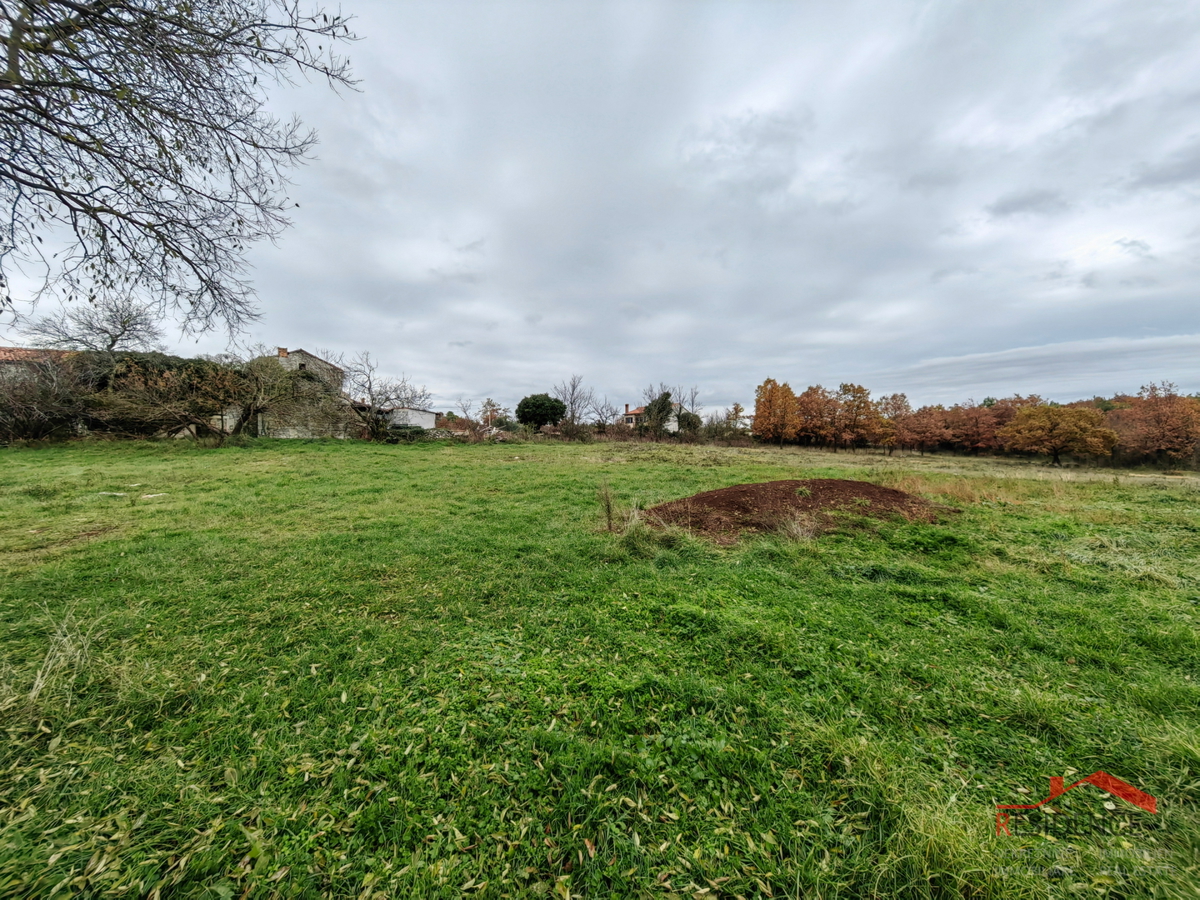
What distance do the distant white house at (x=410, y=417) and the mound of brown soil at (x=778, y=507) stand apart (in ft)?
75.5

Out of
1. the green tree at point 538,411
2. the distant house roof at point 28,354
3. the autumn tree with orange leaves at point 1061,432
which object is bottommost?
the autumn tree with orange leaves at point 1061,432

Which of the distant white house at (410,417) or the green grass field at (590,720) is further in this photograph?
the distant white house at (410,417)

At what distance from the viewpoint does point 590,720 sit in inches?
99.3

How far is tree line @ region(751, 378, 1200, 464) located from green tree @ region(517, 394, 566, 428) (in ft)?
67.7

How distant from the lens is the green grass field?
1683 mm

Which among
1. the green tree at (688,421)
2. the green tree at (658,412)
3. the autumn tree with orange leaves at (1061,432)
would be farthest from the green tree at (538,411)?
the autumn tree with orange leaves at (1061,432)

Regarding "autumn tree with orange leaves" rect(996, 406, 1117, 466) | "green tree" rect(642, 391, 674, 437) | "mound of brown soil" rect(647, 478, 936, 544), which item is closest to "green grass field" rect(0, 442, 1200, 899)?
"mound of brown soil" rect(647, 478, 936, 544)

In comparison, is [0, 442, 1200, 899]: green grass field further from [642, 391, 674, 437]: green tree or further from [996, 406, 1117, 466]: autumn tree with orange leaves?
[642, 391, 674, 437]: green tree

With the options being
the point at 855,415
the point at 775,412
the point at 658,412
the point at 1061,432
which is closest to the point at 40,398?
the point at 658,412

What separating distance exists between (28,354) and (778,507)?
32.3 m

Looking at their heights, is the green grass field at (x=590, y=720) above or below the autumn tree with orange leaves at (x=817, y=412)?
below

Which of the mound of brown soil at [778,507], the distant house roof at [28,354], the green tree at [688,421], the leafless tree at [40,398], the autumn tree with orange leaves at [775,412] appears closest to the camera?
the mound of brown soil at [778,507]

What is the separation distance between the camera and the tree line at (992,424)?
2528cm

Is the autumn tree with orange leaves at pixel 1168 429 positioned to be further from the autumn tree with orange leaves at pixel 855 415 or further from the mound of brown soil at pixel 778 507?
the mound of brown soil at pixel 778 507
